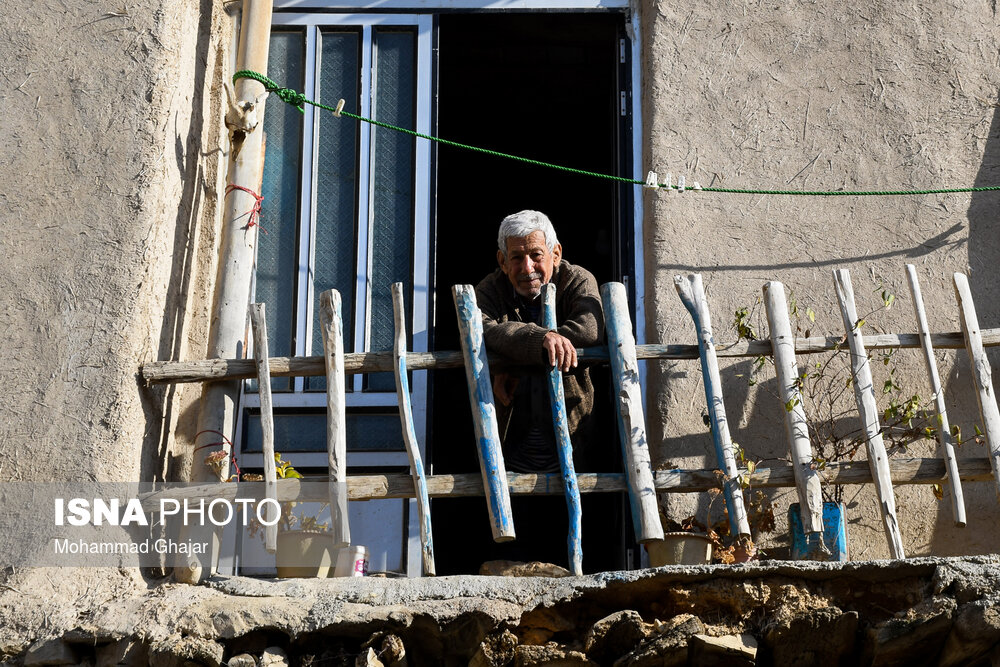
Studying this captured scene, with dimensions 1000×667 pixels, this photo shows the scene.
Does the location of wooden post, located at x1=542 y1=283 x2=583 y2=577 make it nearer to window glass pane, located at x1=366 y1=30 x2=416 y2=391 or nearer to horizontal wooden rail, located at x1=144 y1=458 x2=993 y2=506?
horizontal wooden rail, located at x1=144 y1=458 x2=993 y2=506

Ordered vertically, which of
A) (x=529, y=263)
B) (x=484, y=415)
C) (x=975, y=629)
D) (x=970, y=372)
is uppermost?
(x=529, y=263)

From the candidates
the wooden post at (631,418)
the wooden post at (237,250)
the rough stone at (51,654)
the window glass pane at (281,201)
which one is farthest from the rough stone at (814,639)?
the window glass pane at (281,201)

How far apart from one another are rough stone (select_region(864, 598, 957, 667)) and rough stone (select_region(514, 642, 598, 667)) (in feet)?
2.90

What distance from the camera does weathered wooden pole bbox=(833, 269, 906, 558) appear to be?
4.37 meters

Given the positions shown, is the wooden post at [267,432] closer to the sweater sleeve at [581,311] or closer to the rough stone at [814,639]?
the sweater sleeve at [581,311]

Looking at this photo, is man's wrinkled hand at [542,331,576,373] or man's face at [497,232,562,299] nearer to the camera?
man's wrinkled hand at [542,331,576,373]

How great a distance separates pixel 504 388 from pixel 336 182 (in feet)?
4.46

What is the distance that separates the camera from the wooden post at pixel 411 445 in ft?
14.2

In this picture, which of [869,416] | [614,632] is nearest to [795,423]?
[869,416]

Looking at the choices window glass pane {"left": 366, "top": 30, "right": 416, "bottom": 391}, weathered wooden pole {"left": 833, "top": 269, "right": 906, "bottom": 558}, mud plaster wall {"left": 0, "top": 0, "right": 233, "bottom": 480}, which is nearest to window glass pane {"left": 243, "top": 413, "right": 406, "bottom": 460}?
window glass pane {"left": 366, "top": 30, "right": 416, "bottom": 391}

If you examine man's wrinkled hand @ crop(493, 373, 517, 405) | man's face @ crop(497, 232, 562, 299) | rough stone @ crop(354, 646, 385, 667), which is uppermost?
man's face @ crop(497, 232, 562, 299)

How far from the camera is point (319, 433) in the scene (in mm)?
5367

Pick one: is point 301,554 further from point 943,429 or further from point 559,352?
point 943,429

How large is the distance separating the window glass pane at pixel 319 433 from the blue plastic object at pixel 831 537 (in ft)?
5.57
